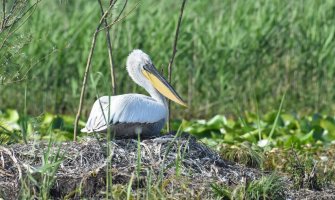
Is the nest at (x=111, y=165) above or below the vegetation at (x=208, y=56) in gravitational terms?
below

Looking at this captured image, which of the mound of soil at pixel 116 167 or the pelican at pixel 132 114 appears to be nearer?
the mound of soil at pixel 116 167

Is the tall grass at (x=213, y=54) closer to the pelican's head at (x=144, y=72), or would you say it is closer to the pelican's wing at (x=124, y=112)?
the pelican's head at (x=144, y=72)

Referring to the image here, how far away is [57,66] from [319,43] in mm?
3195

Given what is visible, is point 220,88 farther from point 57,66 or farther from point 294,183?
point 294,183

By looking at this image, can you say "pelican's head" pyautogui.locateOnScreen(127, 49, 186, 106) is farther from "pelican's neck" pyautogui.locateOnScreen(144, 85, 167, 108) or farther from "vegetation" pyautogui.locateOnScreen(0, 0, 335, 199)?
"vegetation" pyautogui.locateOnScreen(0, 0, 335, 199)

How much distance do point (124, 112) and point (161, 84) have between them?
680mm

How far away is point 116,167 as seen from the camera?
24.4 ft

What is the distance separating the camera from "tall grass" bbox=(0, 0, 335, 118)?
12930 mm

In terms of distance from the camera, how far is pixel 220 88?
13.3 metres

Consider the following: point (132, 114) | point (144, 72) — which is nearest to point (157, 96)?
point (144, 72)

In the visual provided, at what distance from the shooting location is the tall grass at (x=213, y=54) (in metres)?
12.9

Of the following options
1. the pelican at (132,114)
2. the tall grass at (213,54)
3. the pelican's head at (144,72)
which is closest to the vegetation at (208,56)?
the tall grass at (213,54)

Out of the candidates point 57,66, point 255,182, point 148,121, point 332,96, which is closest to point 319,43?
point 332,96

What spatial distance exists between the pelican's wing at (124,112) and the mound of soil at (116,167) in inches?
6.9
